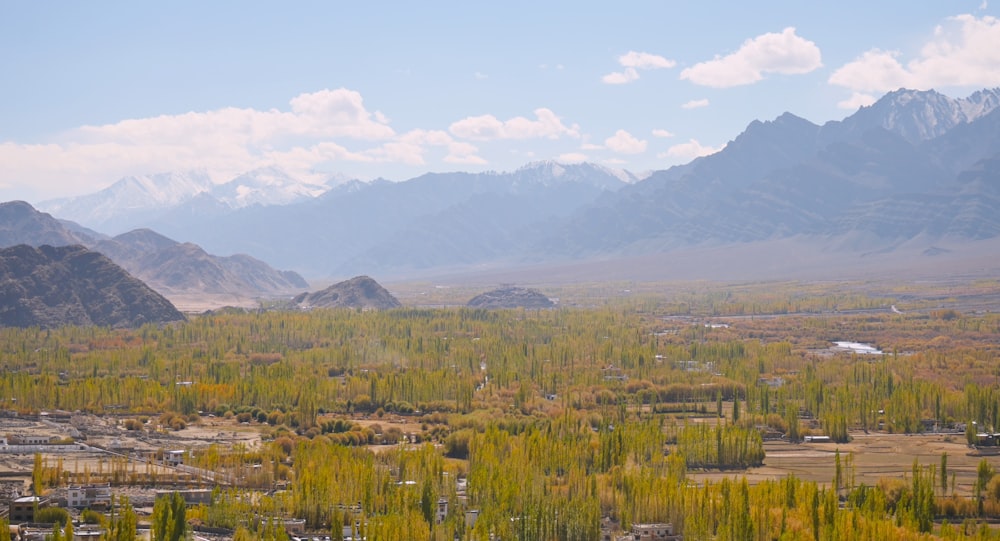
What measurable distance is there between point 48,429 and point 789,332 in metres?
97.4

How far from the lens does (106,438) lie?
77375mm

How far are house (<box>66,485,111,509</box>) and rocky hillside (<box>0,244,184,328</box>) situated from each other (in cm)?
9868

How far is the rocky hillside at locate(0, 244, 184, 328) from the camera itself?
154 metres

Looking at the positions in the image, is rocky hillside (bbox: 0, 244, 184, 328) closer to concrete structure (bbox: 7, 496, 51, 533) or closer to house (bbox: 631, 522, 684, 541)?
concrete structure (bbox: 7, 496, 51, 533)

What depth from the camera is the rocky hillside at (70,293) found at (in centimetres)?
15412

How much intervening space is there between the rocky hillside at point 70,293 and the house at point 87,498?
98.7 m

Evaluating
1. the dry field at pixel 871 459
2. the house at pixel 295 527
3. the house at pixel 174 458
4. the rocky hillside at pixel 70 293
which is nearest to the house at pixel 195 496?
the house at pixel 295 527

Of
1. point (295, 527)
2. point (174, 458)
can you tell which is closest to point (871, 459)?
point (295, 527)

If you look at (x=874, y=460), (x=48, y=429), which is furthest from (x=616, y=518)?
(x=48, y=429)

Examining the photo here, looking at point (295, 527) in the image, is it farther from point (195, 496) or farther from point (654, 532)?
point (654, 532)

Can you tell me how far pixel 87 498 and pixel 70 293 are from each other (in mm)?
110688

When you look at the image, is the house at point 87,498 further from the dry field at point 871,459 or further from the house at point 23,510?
the dry field at point 871,459

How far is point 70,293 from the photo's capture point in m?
162

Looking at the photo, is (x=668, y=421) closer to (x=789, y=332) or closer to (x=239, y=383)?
(x=239, y=383)
